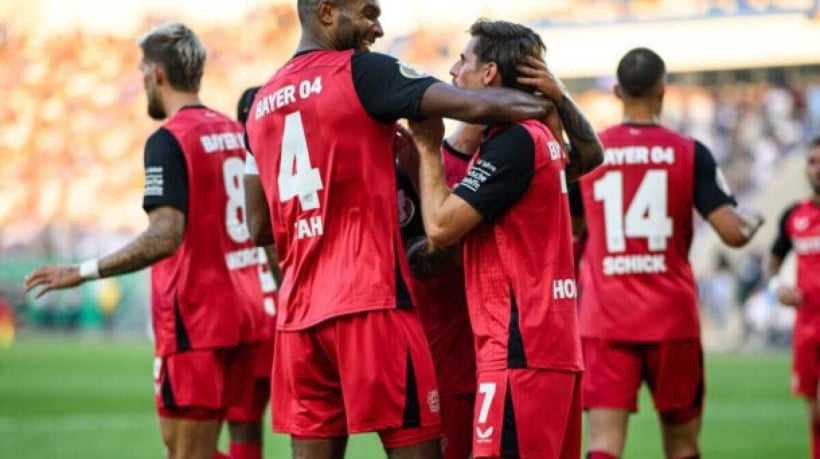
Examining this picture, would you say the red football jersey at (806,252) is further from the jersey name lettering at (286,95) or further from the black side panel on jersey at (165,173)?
the jersey name lettering at (286,95)

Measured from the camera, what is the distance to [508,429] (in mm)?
5441

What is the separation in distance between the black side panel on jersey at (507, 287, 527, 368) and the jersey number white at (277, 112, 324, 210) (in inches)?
33.0

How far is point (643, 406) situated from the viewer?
18672 millimetres

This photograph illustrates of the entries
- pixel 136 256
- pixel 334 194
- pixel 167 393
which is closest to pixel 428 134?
pixel 334 194

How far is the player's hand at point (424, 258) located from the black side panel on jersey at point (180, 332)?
75.3 inches

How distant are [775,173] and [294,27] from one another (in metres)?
12.3

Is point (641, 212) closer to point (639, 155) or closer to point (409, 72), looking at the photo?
point (639, 155)

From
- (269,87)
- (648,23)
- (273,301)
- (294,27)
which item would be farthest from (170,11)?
(269,87)

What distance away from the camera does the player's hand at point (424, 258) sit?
5.88 m

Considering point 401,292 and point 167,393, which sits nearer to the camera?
point 401,292

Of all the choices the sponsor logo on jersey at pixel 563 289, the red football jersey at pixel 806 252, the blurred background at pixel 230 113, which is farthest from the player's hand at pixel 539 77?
the blurred background at pixel 230 113

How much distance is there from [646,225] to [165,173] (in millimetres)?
2540

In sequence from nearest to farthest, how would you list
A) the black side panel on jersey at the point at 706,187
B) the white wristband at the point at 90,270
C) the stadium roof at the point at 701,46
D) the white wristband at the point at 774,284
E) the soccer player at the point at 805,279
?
the white wristband at the point at 90,270 → the black side panel on jersey at the point at 706,187 → the white wristband at the point at 774,284 → the soccer player at the point at 805,279 → the stadium roof at the point at 701,46

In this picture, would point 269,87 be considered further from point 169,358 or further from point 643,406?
point 643,406
